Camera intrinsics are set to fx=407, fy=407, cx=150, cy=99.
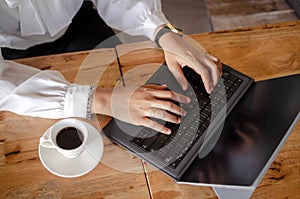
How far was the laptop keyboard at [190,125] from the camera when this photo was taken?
80 cm

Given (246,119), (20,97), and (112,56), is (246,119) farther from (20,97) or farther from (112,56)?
(20,97)

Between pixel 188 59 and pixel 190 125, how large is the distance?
0.60ft

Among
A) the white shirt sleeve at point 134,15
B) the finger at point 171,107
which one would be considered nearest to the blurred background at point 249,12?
the white shirt sleeve at point 134,15

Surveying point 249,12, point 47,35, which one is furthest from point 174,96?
point 249,12

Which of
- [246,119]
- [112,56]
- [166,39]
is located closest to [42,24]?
[112,56]

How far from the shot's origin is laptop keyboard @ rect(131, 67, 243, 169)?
2.64ft

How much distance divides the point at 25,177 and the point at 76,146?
121 mm

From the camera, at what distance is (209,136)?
83 cm

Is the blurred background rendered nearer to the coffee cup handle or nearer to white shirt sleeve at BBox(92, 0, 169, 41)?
white shirt sleeve at BBox(92, 0, 169, 41)

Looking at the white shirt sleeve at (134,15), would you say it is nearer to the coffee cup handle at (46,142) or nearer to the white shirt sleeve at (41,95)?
the white shirt sleeve at (41,95)

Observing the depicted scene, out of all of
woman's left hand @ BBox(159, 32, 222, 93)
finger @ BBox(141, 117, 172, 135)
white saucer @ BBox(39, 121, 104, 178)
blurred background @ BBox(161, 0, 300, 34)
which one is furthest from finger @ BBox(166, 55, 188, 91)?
blurred background @ BBox(161, 0, 300, 34)

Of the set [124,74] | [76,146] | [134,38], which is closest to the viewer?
[76,146]

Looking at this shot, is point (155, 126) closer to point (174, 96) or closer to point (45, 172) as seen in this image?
point (174, 96)

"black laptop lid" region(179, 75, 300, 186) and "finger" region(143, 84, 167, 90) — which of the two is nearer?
"black laptop lid" region(179, 75, 300, 186)
